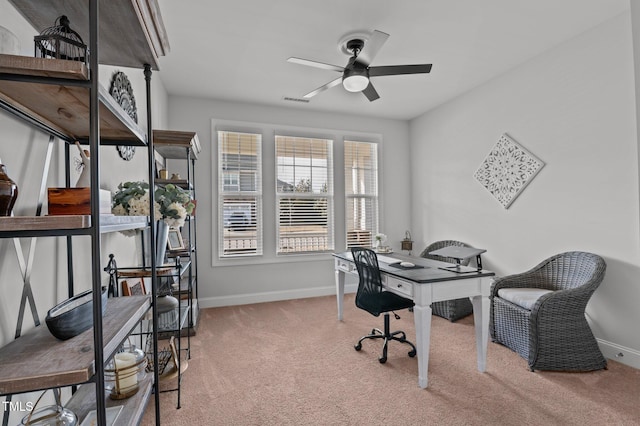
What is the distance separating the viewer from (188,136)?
9.64ft

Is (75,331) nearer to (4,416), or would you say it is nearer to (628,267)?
(4,416)

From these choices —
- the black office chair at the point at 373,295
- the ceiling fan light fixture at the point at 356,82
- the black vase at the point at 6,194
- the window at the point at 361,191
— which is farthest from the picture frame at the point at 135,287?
the window at the point at 361,191

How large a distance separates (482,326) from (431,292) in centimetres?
57

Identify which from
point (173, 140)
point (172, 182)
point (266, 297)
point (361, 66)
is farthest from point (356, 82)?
point (266, 297)

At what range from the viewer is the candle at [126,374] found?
4.27ft

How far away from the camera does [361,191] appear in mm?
5285

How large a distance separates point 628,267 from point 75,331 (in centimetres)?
375

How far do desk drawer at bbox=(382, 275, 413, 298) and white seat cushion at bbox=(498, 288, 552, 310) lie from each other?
1114 mm

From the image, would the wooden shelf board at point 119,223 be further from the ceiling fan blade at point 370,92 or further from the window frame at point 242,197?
the window frame at point 242,197

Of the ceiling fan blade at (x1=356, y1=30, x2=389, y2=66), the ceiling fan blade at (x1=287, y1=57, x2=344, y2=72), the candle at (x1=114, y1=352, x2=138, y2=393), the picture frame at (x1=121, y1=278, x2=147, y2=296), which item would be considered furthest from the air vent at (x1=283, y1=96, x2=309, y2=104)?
the candle at (x1=114, y1=352, x2=138, y2=393)

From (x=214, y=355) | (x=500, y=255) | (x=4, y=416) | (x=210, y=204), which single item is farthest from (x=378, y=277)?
(x=210, y=204)

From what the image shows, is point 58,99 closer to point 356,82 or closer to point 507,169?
point 356,82

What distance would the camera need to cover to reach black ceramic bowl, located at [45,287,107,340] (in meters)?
0.92

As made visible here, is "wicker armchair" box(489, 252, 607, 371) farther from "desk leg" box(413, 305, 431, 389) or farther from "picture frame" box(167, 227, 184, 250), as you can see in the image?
"picture frame" box(167, 227, 184, 250)
